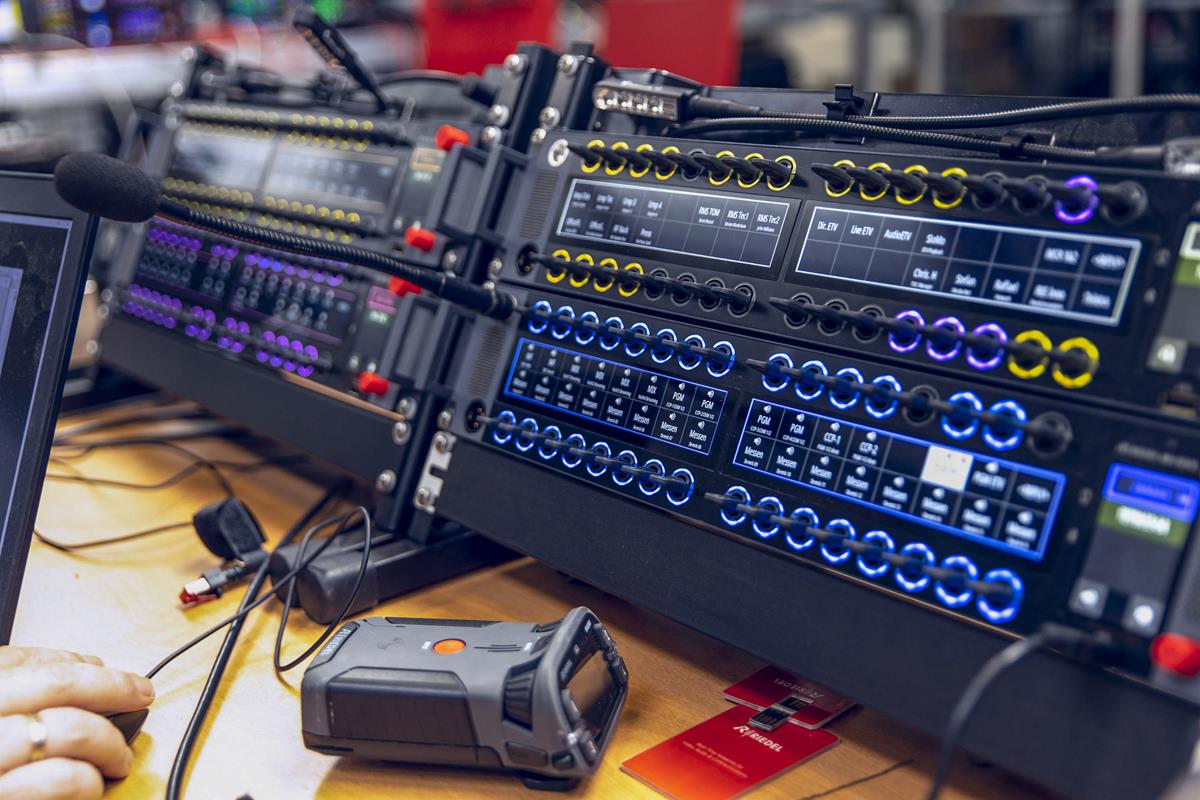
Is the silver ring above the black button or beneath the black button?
beneath

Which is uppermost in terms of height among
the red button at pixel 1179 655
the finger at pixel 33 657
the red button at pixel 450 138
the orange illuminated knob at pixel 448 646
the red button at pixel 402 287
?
the red button at pixel 450 138

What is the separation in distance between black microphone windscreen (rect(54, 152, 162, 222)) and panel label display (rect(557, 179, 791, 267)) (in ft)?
1.12

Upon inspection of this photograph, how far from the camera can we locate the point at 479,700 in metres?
0.60

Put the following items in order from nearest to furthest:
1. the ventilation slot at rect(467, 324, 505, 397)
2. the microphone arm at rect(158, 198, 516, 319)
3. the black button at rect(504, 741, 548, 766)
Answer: the black button at rect(504, 741, 548, 766), the microphone arm at rect(158, 198, 516, 319), the ventilation slot at rect(467, 324, 505, 397)

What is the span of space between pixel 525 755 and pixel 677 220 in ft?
1.39

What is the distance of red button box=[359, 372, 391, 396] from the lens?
3.15 ft

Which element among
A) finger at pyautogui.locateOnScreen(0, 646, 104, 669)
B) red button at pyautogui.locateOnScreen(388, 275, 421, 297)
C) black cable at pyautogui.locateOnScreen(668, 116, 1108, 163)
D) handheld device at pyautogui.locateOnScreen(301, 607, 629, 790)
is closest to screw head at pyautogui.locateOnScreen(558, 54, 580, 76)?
black cable at pyautogui.locateOnScreen(668, 116, 1108, 163)

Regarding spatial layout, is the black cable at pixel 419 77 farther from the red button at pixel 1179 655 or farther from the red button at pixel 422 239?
the red button at pixel 1179 655

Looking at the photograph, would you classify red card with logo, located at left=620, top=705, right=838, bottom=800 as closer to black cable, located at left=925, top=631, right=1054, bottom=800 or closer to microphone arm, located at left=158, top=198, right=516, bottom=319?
black cable, located at left=925, top=631, right=1054, bottom=800

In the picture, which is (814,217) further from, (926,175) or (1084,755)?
(1084,755)

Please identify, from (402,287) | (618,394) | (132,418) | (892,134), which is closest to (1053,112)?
(892,134)

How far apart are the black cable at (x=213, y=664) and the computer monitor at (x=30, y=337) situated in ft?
0.46

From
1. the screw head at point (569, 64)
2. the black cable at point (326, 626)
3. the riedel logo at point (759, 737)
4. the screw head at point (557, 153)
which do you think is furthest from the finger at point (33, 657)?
the screw head at point (569, 64)

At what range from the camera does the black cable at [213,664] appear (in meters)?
0.61
